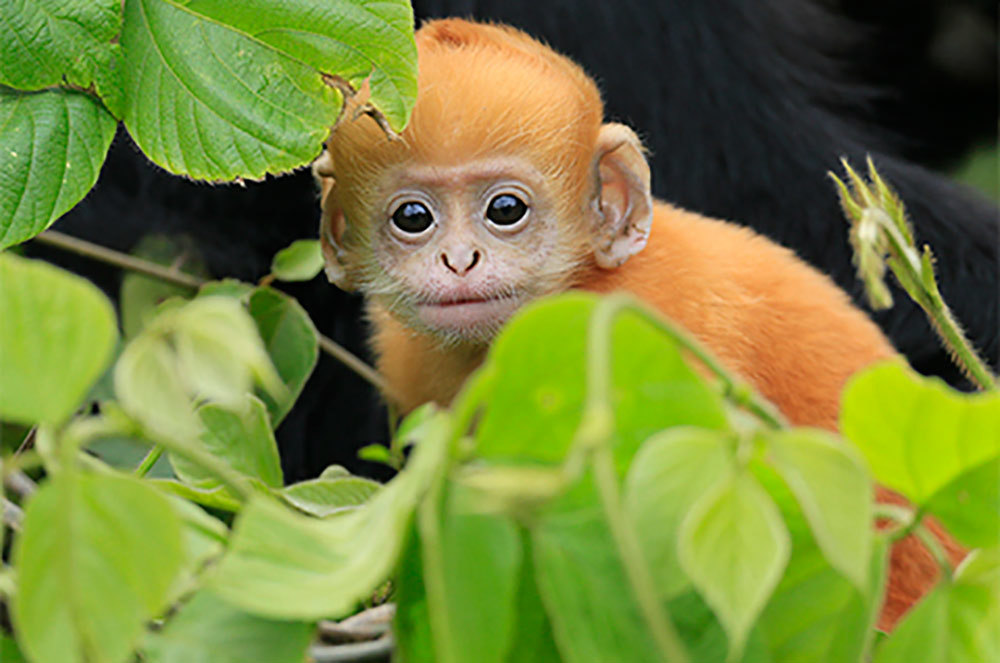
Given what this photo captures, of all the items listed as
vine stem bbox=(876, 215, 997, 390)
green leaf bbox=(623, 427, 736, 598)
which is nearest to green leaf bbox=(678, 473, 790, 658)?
green leaf bbox=(623, 427, 736, 598)

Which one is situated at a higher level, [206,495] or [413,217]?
[206,495]

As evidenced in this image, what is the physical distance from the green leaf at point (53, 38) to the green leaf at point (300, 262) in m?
0.33

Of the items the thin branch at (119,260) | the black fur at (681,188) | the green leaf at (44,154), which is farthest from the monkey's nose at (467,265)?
the black fur at (681,188)

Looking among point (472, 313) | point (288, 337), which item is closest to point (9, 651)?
point (288, 337)

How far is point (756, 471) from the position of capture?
1.41ft

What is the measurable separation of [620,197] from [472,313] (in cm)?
16

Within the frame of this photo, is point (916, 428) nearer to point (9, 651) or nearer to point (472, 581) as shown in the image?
point (472, 581)

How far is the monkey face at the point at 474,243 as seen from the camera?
0.98 m

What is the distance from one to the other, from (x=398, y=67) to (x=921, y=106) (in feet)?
8.95

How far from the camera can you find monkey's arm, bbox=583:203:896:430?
99 cm

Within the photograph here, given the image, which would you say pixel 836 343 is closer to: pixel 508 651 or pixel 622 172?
pixel 622 172

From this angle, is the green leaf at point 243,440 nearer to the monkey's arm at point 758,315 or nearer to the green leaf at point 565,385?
the green leaf at point 565,385

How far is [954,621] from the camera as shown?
0.44 m

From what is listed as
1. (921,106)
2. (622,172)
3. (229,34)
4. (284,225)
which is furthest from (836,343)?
(921,106)
